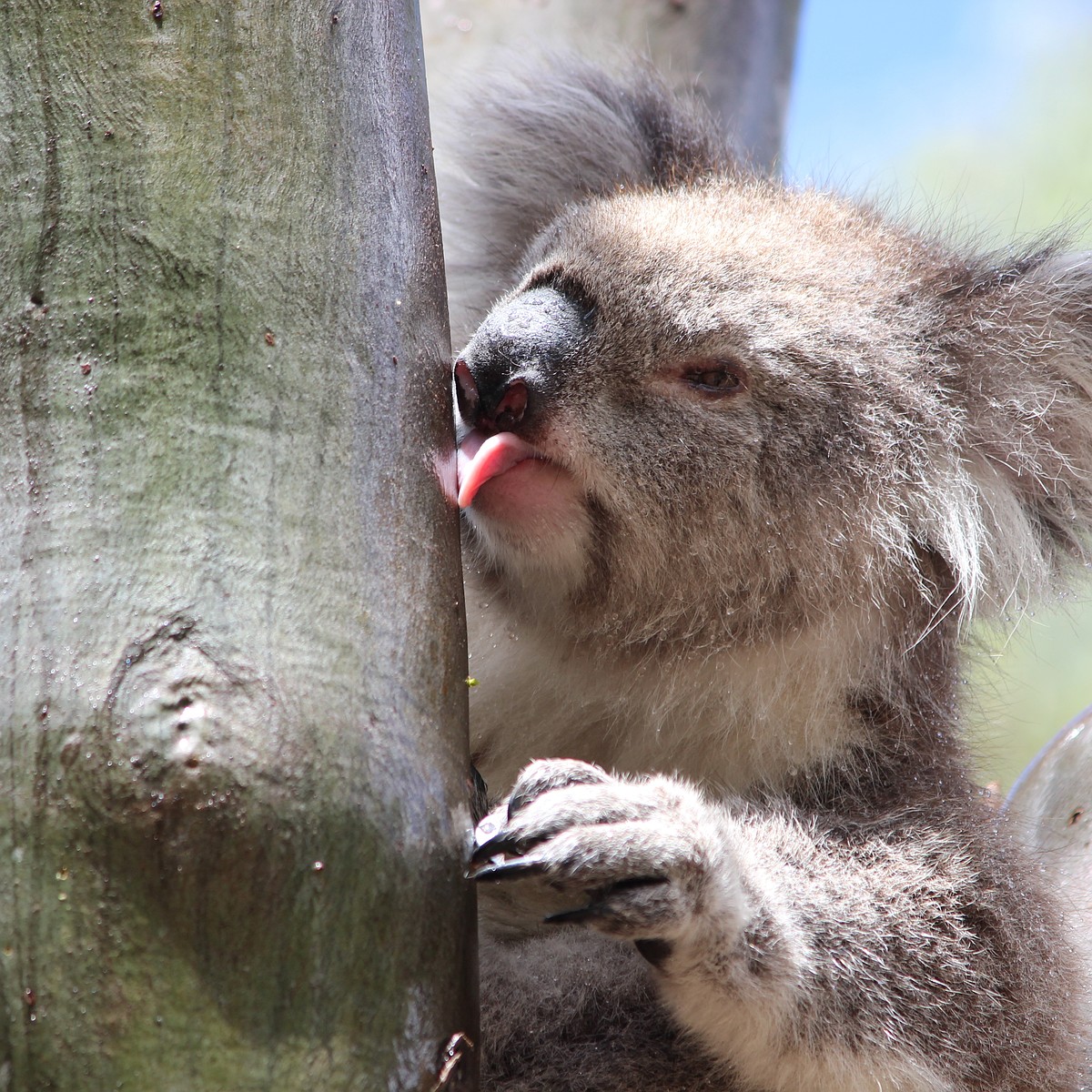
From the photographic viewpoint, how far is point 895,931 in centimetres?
212

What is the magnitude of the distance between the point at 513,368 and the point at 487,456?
0.17 metres

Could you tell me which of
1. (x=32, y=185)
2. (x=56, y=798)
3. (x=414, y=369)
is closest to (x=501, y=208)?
(x=414, y=369)

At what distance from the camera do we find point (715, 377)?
233 cm

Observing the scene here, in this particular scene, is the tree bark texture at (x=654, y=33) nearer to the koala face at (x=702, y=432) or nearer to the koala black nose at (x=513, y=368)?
the koala face at (x=702, y=432)

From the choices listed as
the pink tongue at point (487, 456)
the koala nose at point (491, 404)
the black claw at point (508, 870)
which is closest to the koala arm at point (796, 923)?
the black claw at point (508, 870)

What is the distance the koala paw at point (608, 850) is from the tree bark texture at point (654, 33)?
8.98 ft

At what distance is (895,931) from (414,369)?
1.28m

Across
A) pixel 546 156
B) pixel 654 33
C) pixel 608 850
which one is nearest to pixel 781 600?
pixel 608 850

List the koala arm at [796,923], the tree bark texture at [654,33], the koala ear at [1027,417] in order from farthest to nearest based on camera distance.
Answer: the tree bark texture at [654,33] < the koala ear at [1027,417] < the koala arm at [796,923]

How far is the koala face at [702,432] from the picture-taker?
2.23m

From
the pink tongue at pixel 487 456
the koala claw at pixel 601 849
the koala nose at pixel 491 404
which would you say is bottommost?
the koala claw at pixel 601 849

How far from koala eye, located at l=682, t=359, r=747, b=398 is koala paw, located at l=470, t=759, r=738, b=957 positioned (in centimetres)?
82

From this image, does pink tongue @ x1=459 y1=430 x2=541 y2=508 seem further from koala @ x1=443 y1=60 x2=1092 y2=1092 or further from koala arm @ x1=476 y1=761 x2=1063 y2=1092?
koala arm @ x1=476 y1=761 x2=1063 y2=1092

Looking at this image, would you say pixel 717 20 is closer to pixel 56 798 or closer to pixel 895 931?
pixel 895 931
